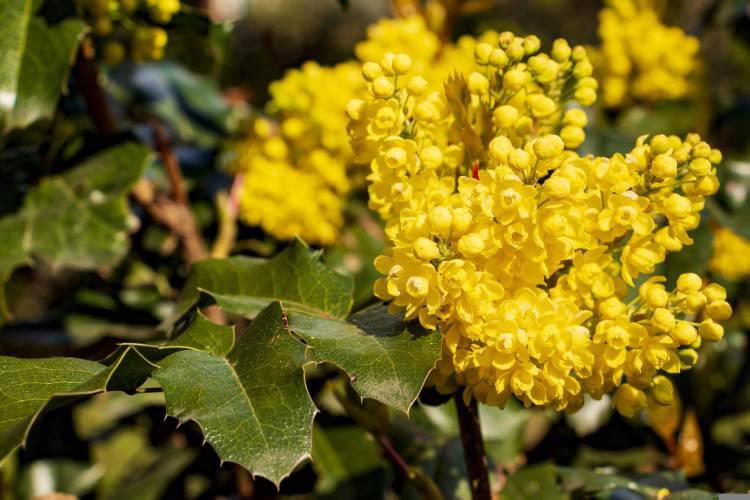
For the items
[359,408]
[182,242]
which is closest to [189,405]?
[359,408]

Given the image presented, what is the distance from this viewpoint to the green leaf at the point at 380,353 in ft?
2.39

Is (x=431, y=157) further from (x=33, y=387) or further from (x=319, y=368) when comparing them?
(x=319, y=368)

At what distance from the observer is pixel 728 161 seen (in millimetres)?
1765

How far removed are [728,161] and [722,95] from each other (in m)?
0.31

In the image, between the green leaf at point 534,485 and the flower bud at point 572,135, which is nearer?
the flower bud at point 572,135

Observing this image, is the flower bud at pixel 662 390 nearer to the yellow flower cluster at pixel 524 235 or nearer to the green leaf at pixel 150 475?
the yellow flower cluster at pixel 524 235

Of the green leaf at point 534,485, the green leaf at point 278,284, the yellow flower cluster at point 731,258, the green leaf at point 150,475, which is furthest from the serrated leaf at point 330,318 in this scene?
the yellow flower cluster at point 731,258

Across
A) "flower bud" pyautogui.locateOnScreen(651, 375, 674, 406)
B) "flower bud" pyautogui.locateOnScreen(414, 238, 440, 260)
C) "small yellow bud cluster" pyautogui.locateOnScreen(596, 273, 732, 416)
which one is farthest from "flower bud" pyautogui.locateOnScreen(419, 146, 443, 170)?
"flower bud" pyautogui.locateOnScreen(651, 375, 674, 406)

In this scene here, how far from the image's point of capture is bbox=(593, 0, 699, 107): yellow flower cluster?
5.90 ft

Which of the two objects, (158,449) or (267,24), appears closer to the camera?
(158,449)

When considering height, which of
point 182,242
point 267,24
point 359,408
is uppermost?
point 359,408

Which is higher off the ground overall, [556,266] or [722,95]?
[556,266]

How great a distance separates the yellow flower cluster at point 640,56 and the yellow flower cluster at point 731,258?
0.34 metres

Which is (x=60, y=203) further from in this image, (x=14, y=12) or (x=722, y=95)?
(x=722, y=95)
